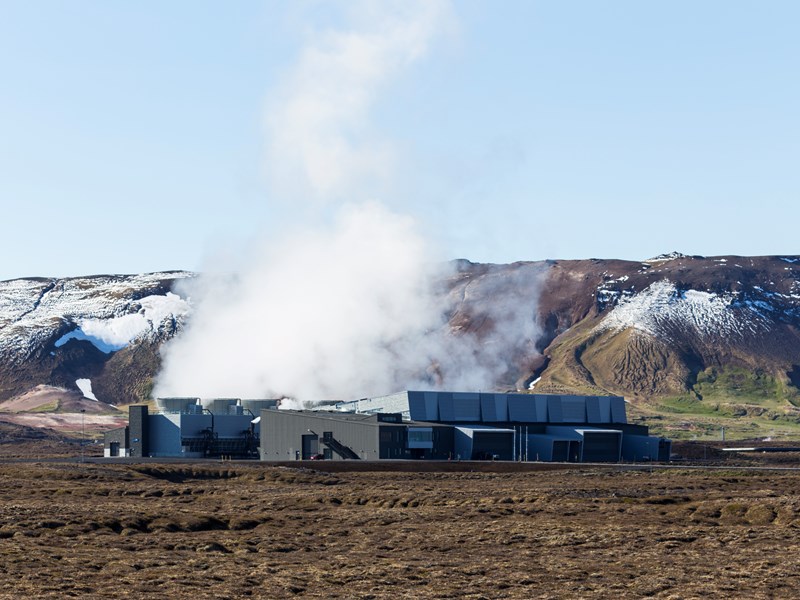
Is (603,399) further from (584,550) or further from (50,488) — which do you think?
(584,550)

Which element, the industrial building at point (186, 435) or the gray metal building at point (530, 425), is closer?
the gray metal building at point (530, 425)

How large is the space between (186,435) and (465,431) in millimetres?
37346

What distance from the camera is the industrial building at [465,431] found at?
436 feet

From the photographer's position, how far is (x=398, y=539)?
185 ft

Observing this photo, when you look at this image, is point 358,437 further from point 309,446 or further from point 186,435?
point 186,435

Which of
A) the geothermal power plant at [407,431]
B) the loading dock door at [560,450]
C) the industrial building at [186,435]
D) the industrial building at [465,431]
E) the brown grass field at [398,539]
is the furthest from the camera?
the industrial building at [186,435]

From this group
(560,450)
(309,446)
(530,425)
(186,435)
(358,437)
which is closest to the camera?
(358,437)

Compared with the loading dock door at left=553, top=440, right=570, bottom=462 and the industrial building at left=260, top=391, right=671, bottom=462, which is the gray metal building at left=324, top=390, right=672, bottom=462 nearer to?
the loading dock door at left=553, top=440, right=570, bottom=462

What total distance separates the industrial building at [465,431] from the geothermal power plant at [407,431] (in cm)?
11

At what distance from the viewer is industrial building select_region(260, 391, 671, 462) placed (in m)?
133

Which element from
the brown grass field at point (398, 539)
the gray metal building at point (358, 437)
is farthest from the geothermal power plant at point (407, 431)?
the brown grass field at point (398, 539)

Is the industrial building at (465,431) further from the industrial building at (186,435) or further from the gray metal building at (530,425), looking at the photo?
the industrial building at (186,435)

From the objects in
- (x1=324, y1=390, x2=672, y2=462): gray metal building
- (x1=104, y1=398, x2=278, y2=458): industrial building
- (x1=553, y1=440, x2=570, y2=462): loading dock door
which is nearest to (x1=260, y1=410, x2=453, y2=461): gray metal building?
(x1=324, y1=390, x2=672, y2=462): gray metal building

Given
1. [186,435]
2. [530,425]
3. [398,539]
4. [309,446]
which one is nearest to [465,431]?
[530,425]
